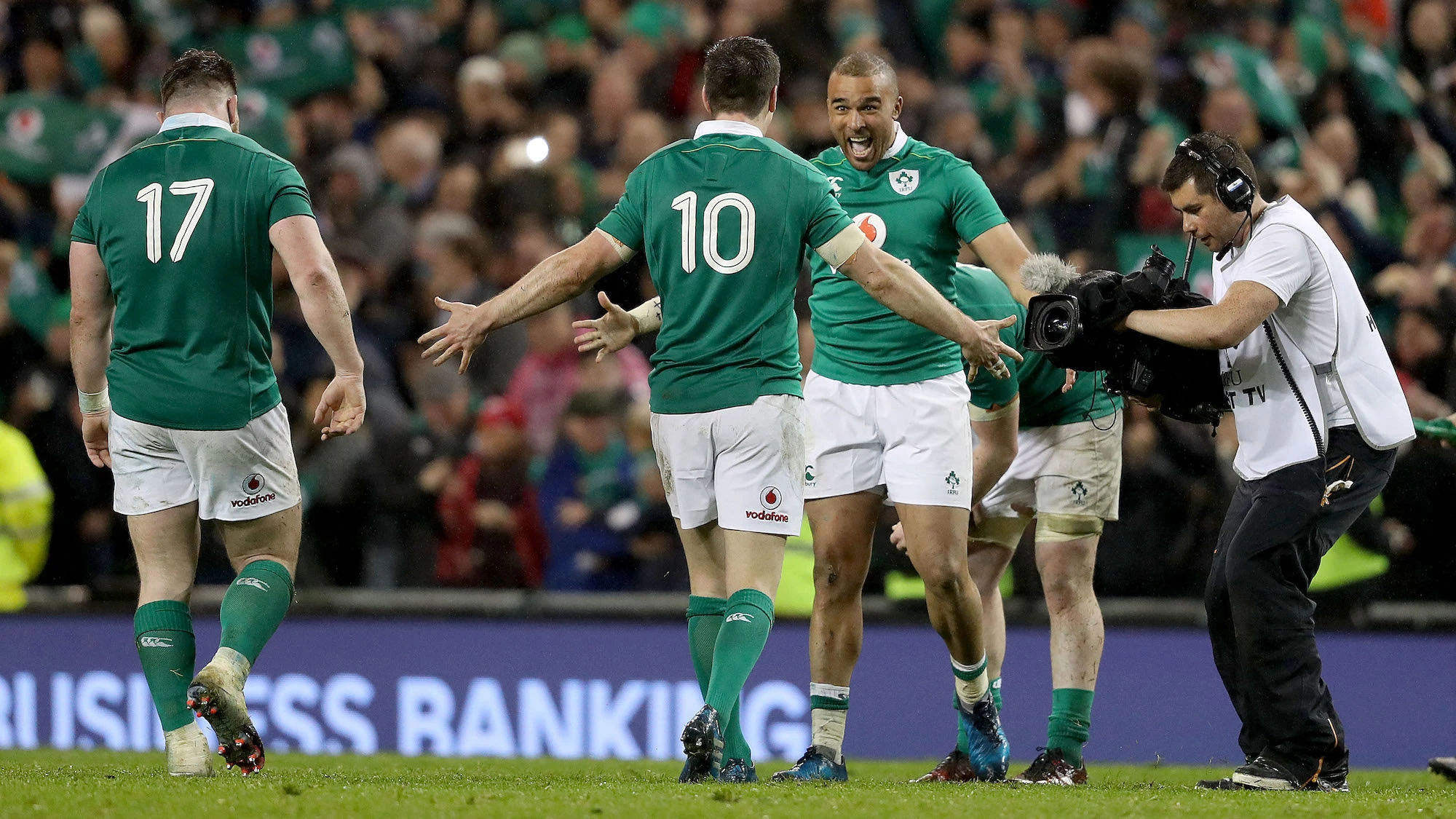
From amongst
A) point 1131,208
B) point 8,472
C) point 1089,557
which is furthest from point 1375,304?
point 8,472

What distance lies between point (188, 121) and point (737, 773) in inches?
117

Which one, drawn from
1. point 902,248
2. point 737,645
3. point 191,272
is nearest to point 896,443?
point 902,248

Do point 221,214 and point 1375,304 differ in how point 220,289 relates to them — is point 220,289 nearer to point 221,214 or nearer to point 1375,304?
point 221,214

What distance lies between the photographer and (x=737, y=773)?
5566 millimetres

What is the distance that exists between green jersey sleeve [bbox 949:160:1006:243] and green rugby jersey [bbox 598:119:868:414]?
0.77m

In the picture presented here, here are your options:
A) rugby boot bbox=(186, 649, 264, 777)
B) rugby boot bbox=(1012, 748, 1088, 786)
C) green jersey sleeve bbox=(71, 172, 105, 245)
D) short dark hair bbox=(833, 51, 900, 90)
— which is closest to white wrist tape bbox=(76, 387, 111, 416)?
green jersey sleeve bbox=(71, 172, 105, 245)

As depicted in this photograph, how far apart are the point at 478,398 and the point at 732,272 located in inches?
209

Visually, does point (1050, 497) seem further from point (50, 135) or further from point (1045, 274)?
point (50, 135)

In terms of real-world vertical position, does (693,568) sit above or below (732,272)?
below

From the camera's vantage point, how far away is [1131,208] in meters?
11.2

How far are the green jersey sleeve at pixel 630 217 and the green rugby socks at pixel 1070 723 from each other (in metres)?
2.48

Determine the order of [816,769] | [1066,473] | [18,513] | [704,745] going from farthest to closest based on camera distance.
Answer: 1. [18,513]
2. [1066,473]
3. [816,769]
4. [704,745]

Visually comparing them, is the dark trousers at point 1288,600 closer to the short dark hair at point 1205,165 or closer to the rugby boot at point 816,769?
the short dark hair at point 1205,165

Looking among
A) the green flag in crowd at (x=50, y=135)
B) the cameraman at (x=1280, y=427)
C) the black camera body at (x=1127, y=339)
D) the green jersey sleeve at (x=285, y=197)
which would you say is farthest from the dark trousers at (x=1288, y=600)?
the green flag in crowd at (x=50, y=135)
